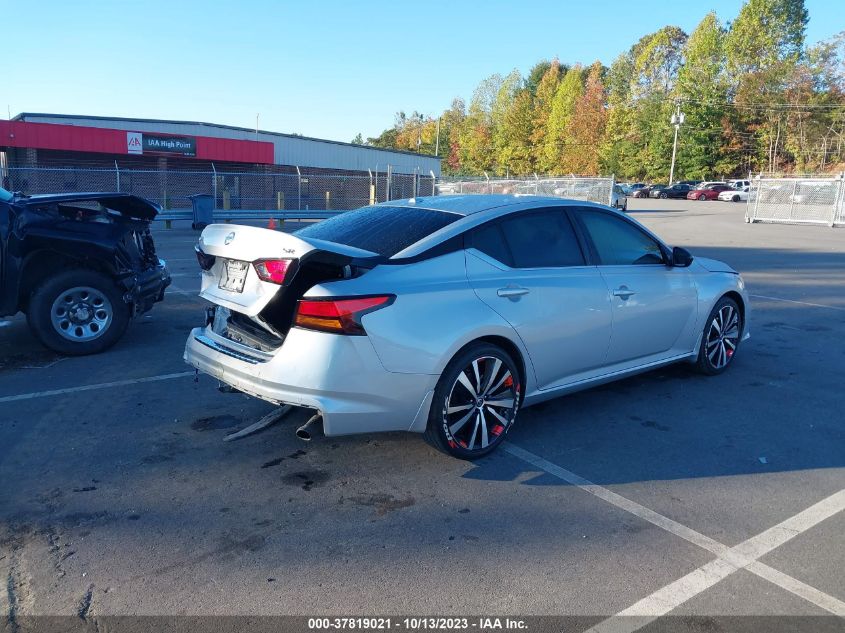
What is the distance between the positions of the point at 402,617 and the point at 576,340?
8.15 feet

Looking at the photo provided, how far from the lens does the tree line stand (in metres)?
63.8

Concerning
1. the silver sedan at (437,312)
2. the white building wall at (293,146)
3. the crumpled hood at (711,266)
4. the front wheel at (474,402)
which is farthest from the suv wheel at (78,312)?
the white building wall at (293,146)

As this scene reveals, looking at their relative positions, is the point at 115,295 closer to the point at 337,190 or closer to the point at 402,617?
the point at 402,617

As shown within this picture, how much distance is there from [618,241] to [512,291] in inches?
57.0

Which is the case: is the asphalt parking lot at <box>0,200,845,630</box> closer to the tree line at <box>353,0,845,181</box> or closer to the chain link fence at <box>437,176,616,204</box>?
the chain link fence at <box>437,176,616,204</box>

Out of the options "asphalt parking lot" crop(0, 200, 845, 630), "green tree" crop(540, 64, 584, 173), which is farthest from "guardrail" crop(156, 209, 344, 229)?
"green tree" crop(540, 64, 584, 173)

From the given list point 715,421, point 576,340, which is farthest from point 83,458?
point 715,421

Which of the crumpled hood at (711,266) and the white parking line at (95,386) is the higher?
the crumpled hood at (711,266)

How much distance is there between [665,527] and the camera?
3.45 metres

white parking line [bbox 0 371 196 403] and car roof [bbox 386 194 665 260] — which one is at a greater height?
car roof [bbox 386 194 665 260]

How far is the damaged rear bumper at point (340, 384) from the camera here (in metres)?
3.62

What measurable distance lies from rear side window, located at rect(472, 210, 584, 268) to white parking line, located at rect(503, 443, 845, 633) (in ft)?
4.57

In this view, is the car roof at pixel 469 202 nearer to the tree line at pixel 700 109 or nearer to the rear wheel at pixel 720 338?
the rear wheel at pixel 720 338

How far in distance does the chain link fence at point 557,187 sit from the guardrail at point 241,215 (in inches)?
253
